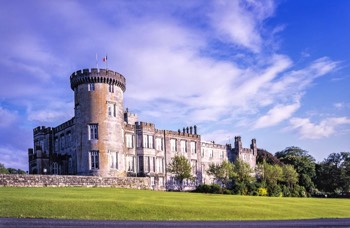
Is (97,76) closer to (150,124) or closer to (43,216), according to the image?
(150,124)

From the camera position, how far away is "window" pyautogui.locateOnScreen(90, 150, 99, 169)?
49031mm

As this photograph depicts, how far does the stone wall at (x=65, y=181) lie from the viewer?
3625 centimetres

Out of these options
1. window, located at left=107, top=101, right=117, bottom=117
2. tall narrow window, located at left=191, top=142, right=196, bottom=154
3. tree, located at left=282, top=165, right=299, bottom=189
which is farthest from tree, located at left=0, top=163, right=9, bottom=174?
tree, located at left=282, top=165, right=299, bottom=189

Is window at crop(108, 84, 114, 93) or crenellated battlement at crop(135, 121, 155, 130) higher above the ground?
window at crop(108, 84, 114, 93)

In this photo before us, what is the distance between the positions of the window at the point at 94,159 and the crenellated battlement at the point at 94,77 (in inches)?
351

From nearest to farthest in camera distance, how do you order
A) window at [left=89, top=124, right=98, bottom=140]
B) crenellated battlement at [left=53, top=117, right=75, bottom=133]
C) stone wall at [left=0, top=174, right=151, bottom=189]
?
stone wall at [left=0, top=174, right=151, bottom=189]
window at [left=89, top=124, right=98, bottom=140]
crenellated battlement at [left=53, top=117, right=75, bottom=133]

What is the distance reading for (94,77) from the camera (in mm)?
50219

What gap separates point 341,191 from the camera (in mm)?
94062

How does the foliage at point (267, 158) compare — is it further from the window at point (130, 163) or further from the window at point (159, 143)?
the window at point (130, 163)

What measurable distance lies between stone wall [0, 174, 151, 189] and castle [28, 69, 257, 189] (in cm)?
380

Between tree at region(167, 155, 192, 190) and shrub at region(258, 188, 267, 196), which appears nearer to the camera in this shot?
tree at region(167, 155, 192, 190)

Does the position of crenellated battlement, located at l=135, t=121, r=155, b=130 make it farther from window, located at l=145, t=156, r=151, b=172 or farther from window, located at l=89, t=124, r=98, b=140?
window, located at l=89, t=124, r=98, b=140

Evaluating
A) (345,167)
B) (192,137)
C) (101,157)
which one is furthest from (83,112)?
(345,167)

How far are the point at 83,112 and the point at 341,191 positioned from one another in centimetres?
6926
